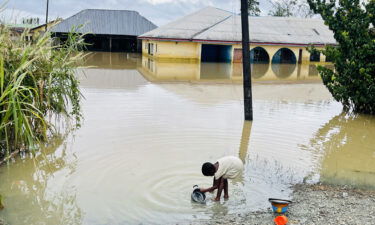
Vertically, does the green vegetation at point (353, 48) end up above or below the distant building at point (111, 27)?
below

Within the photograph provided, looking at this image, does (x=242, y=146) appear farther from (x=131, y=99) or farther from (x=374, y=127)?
(x=131, y=99)

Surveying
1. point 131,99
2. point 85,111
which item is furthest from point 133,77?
point 85,111

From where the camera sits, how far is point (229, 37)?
108ft

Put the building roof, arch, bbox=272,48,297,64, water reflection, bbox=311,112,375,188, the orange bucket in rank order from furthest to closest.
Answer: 1. arch, bbox=272,48,297,64
2. the building roof
3. water reflection, bbox=311,112,375,188
4. the orange bucket

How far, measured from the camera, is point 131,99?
14820mm

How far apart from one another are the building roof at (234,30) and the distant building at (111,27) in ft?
30.9

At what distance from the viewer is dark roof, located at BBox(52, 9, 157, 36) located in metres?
43.4

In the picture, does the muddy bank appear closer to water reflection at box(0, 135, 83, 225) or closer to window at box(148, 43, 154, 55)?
water reflection at box(0, 135, 83, 225)

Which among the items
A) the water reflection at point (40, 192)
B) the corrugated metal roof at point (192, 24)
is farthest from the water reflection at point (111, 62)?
the water reflection at point (40, 192)

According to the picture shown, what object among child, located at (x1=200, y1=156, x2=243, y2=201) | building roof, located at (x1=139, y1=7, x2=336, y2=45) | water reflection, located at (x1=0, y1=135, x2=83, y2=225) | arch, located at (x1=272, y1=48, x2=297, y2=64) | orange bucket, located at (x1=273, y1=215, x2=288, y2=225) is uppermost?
building roof, located at (x1=139, y1=7, x2=336, y2=45)

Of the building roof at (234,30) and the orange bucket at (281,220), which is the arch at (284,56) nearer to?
the building roof at (234,30)

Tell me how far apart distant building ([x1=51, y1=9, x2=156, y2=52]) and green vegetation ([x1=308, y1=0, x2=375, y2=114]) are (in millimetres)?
33299

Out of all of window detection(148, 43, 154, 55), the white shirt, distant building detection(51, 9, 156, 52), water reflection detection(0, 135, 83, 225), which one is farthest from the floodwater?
distant building detection(51, 9, 156, 52)

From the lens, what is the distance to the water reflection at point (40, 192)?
5508 mm
